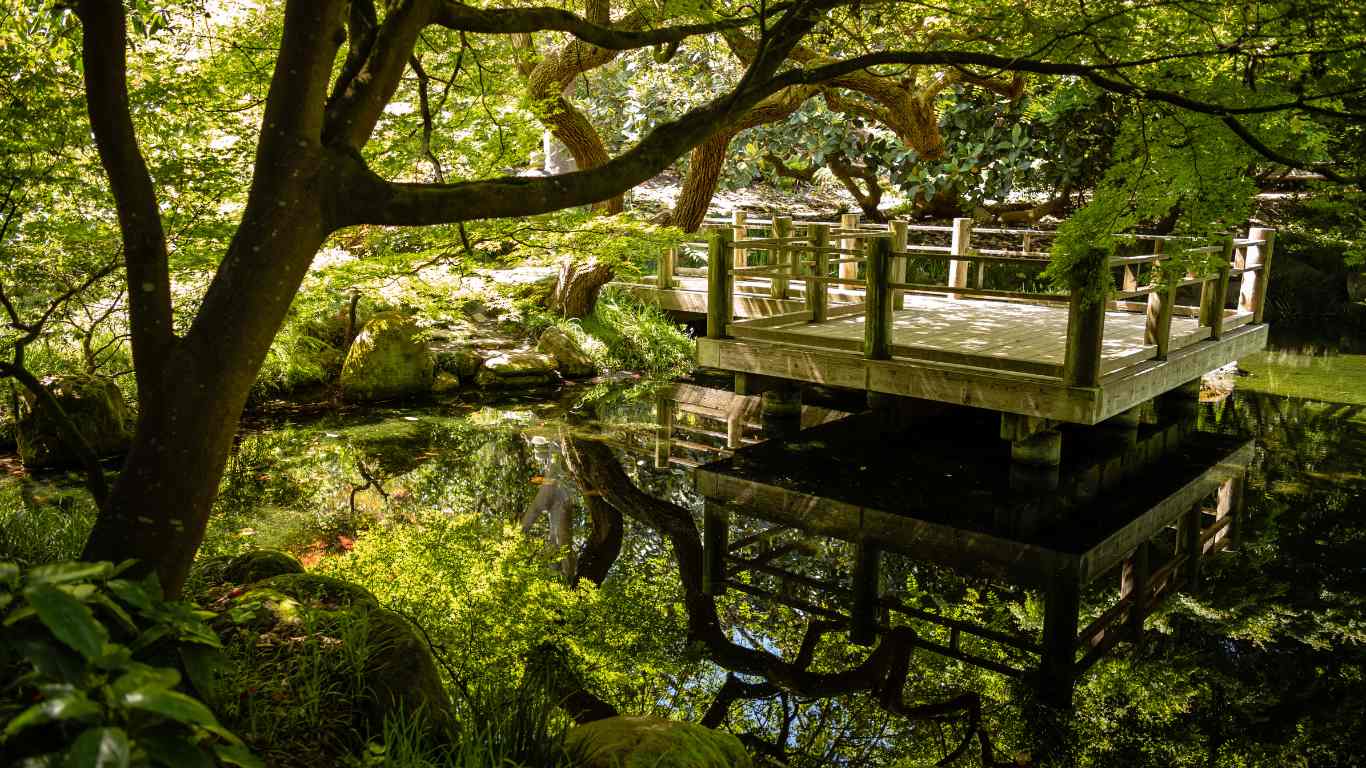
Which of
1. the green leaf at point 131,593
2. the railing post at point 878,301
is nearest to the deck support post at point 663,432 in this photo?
the railing post at point 878,301

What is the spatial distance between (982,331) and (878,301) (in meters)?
1.86

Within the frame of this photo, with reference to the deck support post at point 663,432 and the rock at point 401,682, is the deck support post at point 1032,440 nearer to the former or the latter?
the deck support post at point 663,432

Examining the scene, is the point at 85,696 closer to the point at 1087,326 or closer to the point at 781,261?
the point at 1087,326

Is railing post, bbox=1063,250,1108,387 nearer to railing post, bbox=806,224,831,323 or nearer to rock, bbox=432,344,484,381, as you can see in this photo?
railing post, bbox=806,224,831,323

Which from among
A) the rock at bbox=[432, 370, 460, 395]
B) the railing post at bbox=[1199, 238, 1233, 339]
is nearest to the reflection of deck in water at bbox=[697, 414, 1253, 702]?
the railing post at bbox=[1199, 238, 1233, 339]

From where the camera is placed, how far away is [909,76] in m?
11.5

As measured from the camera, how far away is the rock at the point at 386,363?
35.8 feet

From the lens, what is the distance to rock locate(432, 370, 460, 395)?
451 inches

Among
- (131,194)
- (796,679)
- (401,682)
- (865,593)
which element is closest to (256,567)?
(401,682)

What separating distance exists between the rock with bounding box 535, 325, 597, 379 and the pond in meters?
1.93

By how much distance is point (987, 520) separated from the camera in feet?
23.8

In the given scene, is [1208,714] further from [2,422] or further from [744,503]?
[2,422]

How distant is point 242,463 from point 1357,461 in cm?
986

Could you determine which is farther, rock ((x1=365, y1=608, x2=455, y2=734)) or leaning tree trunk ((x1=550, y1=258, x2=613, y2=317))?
leaning tree trunk ((x1=550, y1=258, x2=613, y2=317))
